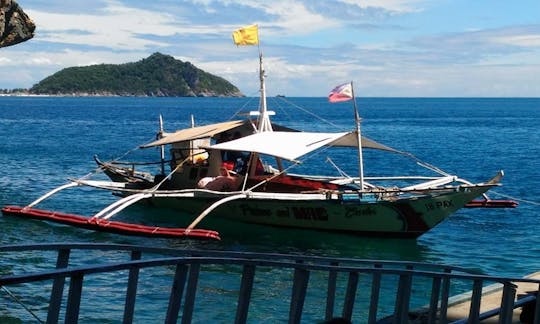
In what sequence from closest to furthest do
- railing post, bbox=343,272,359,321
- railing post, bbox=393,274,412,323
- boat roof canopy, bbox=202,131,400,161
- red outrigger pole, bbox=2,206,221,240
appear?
Result: railing post, bbox=343,272,359,321 < railing post, bbox=393,274,412,323 < red outrigger pole, bbox=2,206,221,240 < boat roof canopy, bbox=202,131,400,161

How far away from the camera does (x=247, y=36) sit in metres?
28.4

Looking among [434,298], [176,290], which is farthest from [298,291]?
[434,298]

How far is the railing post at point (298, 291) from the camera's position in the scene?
5.76 m

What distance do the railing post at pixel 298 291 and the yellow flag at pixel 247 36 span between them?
22.9m

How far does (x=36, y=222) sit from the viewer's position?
25500 mm

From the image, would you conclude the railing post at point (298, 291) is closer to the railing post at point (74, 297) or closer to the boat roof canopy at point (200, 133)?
the railing post at point (74, 297)

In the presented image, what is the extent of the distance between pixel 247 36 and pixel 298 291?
2329cm

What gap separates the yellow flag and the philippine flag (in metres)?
5.90

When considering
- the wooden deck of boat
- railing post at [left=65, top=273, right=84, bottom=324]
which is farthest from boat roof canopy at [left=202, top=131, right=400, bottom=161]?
railing post at [left=65, top=273, right=84, bottom=324]

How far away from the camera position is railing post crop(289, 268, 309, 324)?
18.9ft

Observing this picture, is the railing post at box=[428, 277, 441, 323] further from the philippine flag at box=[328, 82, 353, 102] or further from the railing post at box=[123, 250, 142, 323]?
the philippine flag at box=[328, 82, 353, 102]

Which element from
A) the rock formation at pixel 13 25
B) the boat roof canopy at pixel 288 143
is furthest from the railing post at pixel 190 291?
the rock formation at pixel 13 25

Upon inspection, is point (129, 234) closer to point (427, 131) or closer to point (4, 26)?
point (4, 26)

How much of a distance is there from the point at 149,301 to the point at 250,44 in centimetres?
1479
